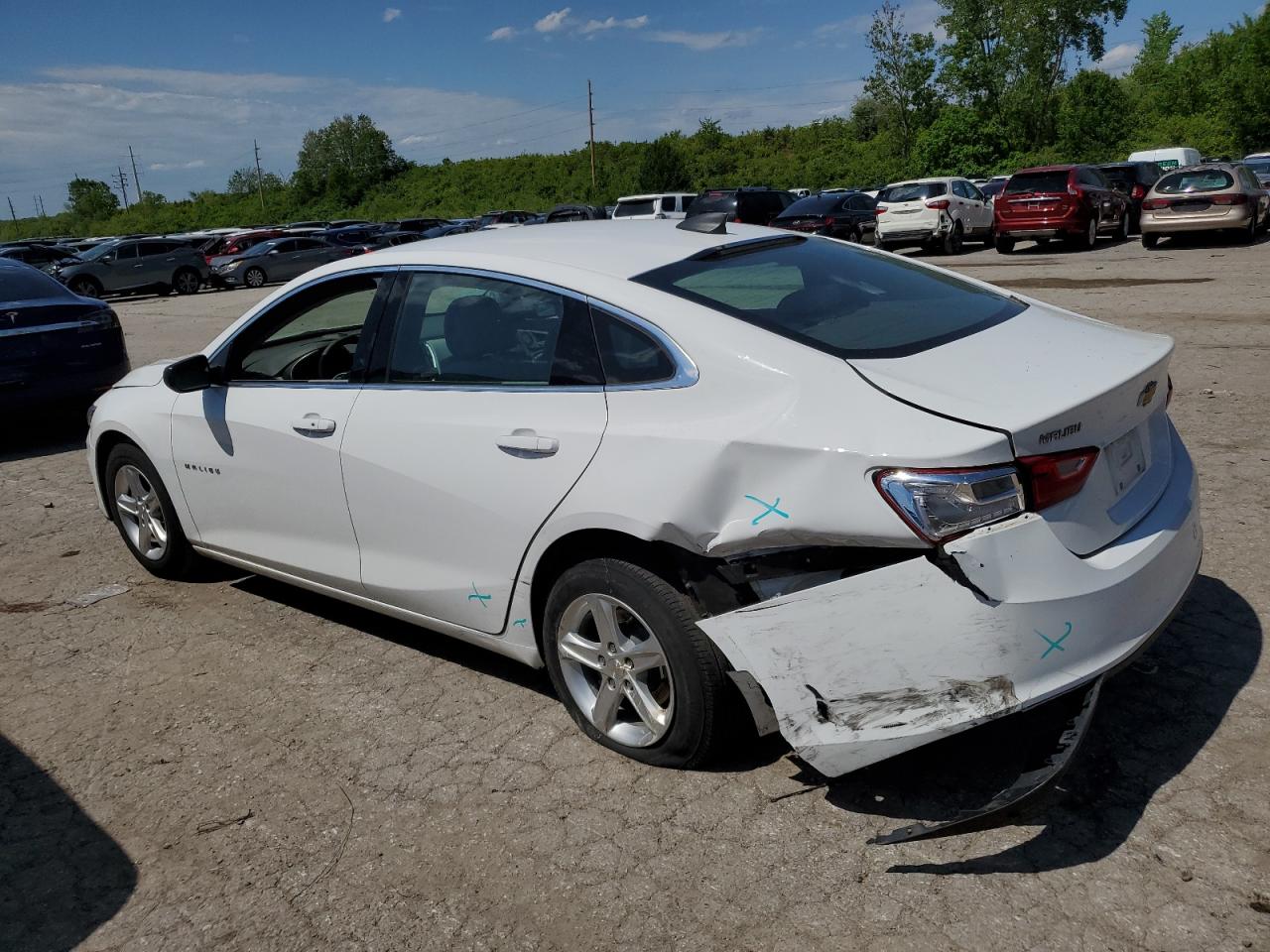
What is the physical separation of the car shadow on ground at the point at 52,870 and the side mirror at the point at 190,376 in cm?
161

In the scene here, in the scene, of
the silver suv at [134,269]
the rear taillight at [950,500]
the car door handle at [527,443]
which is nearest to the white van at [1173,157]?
the silver suv at [134,269]

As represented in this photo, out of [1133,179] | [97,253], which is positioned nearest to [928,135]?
[1133,179]

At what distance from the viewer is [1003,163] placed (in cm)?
5172

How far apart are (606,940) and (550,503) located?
4.08ft

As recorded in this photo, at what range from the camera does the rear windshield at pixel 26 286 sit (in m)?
8.88

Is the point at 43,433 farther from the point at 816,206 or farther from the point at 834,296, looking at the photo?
the point at 816,206

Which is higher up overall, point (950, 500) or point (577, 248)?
point (577, 248)

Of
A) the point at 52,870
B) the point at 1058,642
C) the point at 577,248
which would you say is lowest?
the point at 52,870

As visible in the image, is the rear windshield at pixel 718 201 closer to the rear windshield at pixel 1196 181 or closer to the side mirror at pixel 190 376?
the rear windshield at pixel 1196 181

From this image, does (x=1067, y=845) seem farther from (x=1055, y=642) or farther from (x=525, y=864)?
(x=525, y=864)

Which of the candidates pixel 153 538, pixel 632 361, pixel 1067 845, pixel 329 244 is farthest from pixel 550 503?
pixel 329 244

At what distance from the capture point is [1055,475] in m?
2.72

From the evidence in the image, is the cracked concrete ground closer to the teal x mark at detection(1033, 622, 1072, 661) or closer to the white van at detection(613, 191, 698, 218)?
the teal x mark at detection(1033, 622, 1072, 661)

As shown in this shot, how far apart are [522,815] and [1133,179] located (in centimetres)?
2755
